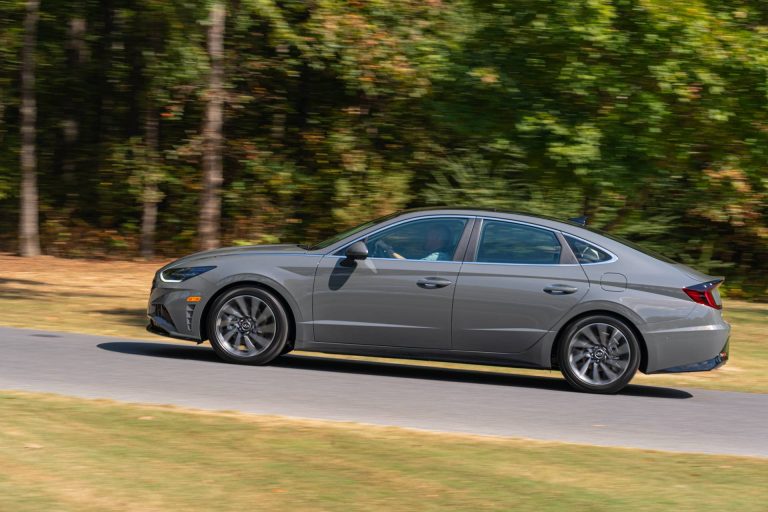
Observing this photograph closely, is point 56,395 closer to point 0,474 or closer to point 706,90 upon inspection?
point 0,474

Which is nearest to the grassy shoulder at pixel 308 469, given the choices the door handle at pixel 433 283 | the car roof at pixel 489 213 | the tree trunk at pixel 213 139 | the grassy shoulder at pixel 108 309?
the door handle at pixel 433 283

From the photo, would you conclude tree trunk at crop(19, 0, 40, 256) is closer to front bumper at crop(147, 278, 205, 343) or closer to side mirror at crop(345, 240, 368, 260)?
front bumper at crop(147, 278, 205, 343)

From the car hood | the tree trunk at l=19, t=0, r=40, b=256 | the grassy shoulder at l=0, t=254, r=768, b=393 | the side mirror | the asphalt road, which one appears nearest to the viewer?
the asphalt road

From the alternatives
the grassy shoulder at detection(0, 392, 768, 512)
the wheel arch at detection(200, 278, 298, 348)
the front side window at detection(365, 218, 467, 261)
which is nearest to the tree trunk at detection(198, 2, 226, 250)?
the wheel arch at detection(200, 278, 298, 348)

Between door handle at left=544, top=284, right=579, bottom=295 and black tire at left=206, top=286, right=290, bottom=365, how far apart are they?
7.66 feet

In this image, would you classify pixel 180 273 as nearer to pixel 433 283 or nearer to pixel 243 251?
pixel 243 251

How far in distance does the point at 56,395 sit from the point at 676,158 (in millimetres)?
8409

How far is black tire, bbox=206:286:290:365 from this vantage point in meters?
10.1

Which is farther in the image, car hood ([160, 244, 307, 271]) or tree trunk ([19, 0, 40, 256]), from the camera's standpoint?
tree trunk ([19, 0, 40, 256])

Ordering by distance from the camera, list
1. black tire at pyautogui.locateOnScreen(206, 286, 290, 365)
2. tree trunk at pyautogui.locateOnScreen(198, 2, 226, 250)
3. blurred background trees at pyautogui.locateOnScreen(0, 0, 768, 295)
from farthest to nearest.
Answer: tree trunk at pyautogui.locateOnScreen(198, 2, 226, 250) < blurred background trees at pyautogui.locateOnScreen(0, 0, 768, 295) < black tire at pyautogui.locateOnScreen(206, 286, 290, 365)

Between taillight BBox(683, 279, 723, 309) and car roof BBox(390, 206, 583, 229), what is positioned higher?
car roof BBox(390, 206, 583, 229)

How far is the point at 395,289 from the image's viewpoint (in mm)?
9930

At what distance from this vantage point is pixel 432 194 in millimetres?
22781

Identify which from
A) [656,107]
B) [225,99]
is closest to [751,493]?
[656,107]
